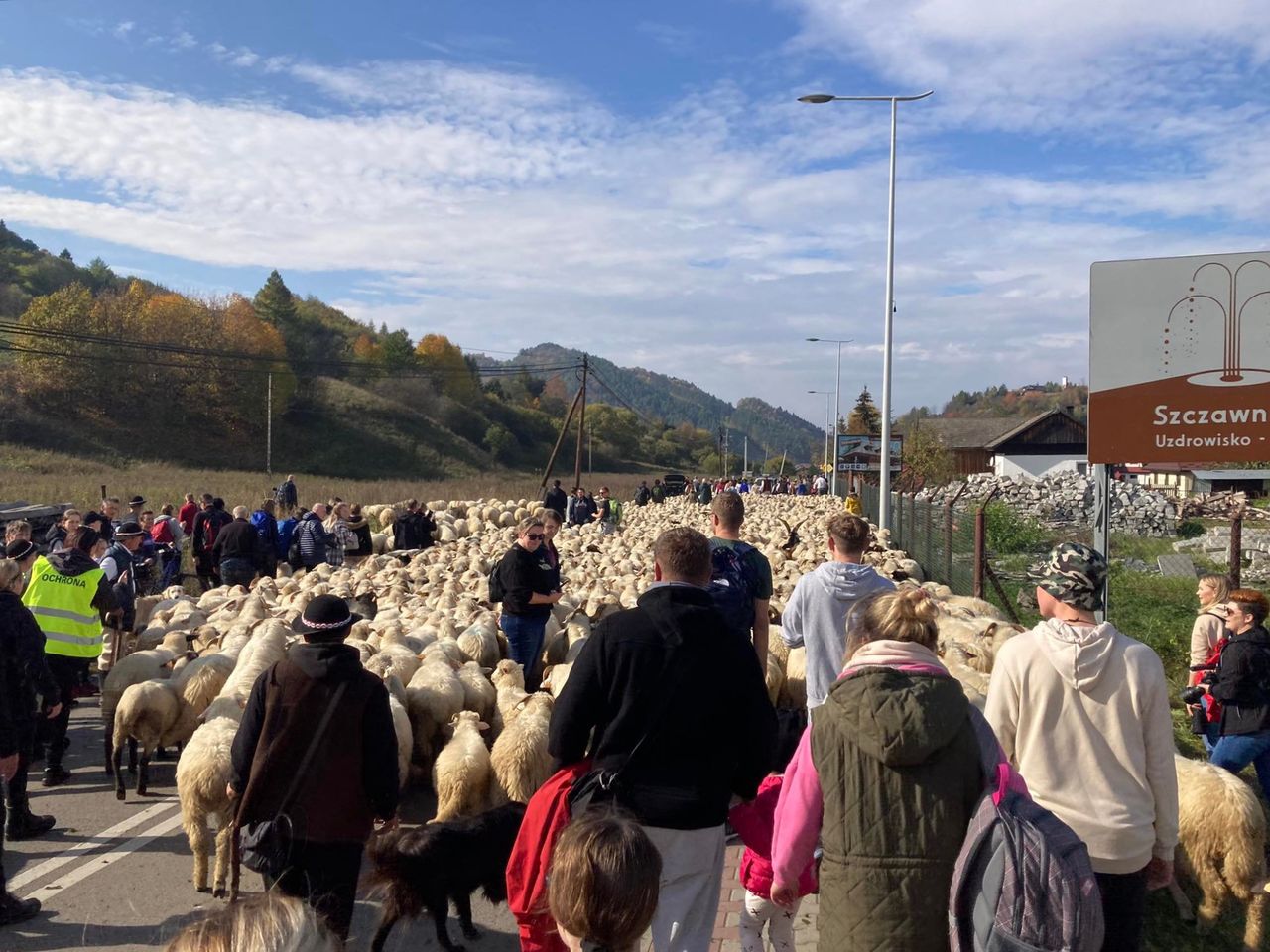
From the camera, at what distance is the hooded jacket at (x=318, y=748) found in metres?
3.67

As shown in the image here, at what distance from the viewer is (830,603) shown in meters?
4.52

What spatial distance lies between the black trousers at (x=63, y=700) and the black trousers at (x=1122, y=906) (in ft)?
21.6

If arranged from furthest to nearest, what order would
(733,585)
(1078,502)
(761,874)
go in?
(1078,502)
(733,585)
(761,874)

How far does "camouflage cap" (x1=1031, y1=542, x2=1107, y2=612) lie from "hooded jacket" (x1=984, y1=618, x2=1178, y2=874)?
12 centimetres

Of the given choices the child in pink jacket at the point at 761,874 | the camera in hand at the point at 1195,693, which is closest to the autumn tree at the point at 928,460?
the camera in hand at the point at 1195,693

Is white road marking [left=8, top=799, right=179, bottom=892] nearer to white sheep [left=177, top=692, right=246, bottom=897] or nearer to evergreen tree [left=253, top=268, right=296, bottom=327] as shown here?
white sheep [left=177, top=692, right=246, bottom=897]

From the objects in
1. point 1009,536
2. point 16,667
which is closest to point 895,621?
point 16,667

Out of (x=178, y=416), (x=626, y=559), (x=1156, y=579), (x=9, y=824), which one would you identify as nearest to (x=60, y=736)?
(x=9, y=824)

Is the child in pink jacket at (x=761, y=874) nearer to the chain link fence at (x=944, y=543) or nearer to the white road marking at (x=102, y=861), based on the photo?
the white road marking at (x=102, y=861)

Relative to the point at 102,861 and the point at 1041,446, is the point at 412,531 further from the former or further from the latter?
the point at 1041,446

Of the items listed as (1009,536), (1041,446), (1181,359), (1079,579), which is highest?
(1041,446)

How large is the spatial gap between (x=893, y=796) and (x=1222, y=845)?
→ 296 cm

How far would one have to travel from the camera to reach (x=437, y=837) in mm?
4434

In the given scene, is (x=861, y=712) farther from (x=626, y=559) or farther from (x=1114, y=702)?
(x=626, y=559)
